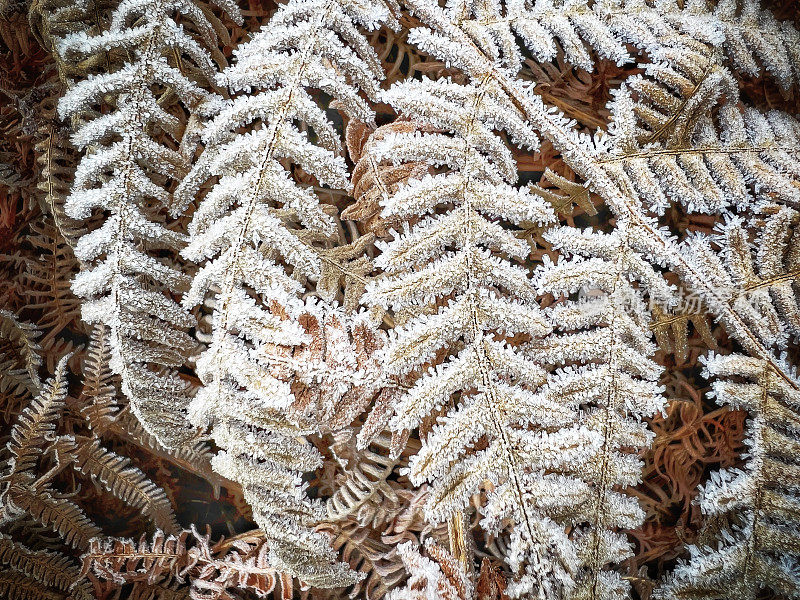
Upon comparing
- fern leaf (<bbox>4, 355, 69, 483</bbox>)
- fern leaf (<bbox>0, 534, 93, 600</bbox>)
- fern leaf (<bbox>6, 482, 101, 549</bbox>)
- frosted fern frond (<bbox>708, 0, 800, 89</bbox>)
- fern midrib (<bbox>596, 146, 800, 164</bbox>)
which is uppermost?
frosted fern frond (<bbox>708, 0, 800, 89</bbox>)

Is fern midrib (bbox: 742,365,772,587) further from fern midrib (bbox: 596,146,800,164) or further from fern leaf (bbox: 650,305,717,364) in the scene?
fern midrib (bbox: 596,146,800,164)

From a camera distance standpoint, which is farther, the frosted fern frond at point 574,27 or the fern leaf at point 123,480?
the fern leaf at point 123,480

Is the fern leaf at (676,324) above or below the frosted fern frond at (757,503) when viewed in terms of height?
above

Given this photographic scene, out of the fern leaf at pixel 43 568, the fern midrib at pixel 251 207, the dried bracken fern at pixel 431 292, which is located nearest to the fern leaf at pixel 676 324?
the dried bracken fern at pixel 431 292

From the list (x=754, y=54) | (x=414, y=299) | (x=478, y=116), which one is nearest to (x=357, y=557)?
(x=414, y=299)

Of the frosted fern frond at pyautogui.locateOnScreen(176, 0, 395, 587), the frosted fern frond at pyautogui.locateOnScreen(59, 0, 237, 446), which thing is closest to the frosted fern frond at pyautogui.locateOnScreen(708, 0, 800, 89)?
the frosted fern frond at pyautogui.locateOnScreen(176, 0, 395, 587)

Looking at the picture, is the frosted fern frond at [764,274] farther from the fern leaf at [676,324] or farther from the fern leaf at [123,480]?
the fern leaf at [123,480]

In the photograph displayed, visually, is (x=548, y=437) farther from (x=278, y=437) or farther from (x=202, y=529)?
(x=202, y=529)
